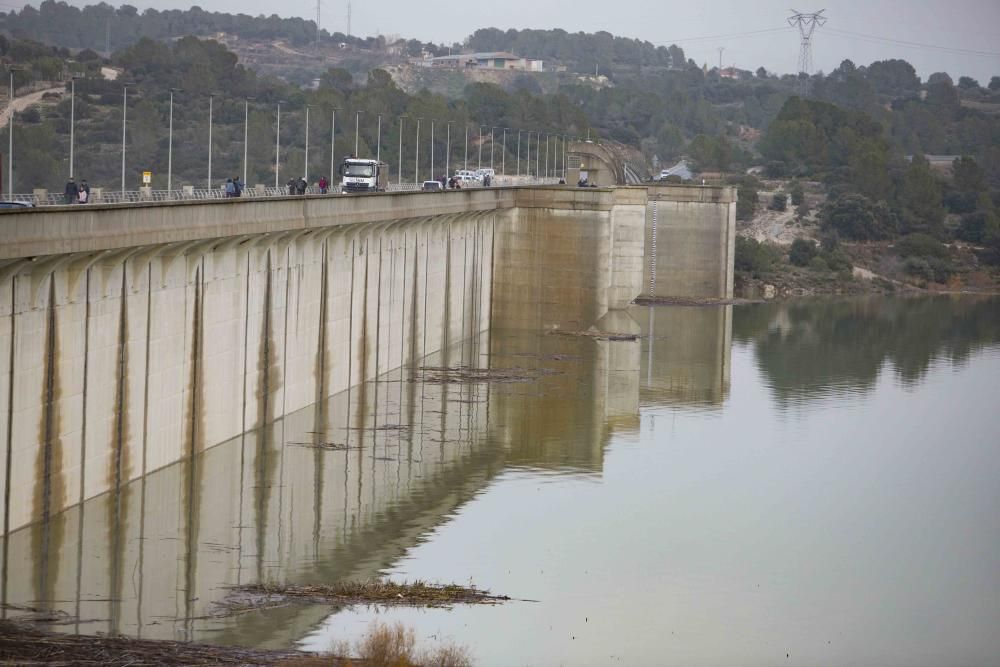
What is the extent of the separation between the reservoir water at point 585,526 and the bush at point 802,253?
44.2 metres

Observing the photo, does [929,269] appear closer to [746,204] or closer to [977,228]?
[977,228]

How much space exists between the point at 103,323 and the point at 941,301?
65490mm

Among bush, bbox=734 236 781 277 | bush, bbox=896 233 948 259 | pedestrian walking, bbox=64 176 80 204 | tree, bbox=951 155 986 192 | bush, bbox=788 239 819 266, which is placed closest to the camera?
pedestrian walking, bbox=64 176 80 204

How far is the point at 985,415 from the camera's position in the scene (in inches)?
1802

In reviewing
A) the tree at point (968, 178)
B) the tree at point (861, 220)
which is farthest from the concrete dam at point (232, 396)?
the tree at point (968, 178)

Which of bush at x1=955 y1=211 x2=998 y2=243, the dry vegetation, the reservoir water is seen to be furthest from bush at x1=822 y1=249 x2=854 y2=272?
the dry vegetation

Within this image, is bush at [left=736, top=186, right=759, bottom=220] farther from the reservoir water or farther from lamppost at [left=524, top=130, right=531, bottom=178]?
the reservoir water

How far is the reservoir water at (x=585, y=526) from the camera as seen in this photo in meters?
21.8

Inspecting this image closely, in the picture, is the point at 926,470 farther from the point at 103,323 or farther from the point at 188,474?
the point at 103,323

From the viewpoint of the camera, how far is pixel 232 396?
1258 inches

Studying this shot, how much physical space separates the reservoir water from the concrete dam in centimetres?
11

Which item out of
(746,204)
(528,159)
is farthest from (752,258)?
(746,204)

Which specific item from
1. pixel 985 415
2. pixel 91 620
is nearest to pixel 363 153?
pixel 985 415

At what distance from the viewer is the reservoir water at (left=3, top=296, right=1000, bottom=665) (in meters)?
21.8
